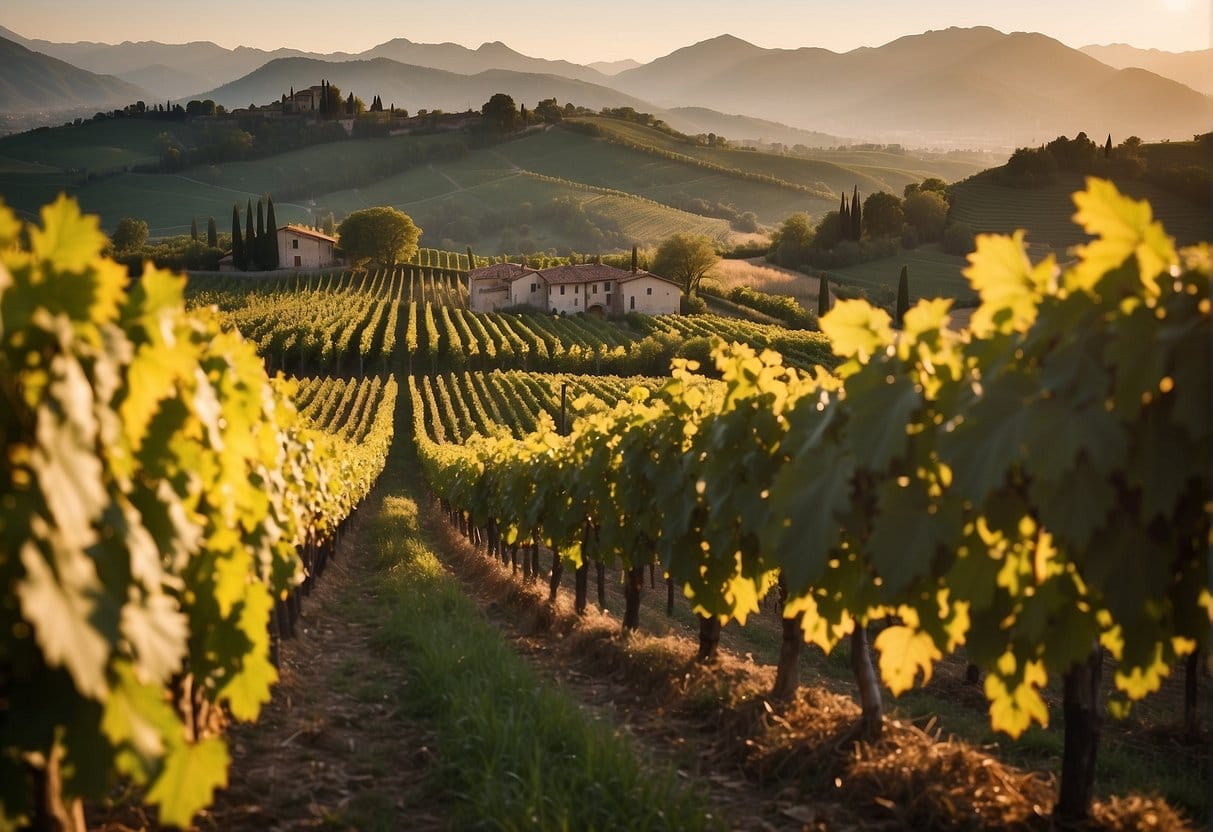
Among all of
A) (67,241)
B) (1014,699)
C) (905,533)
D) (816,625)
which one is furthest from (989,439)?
(67,241)

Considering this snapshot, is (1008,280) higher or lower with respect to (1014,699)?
higher

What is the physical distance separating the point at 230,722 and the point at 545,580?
1347 centimetres

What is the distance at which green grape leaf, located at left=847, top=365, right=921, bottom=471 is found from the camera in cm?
351

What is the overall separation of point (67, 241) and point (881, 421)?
2738mm

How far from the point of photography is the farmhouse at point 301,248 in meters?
103

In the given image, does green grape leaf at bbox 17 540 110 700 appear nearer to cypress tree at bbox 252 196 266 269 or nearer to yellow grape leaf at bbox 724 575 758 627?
yellow grape leaf at bbox 724 575 758 627

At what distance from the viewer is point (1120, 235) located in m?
3.10

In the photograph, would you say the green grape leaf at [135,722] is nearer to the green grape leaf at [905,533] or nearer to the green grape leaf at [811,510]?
the green grape leaf at [811,510]

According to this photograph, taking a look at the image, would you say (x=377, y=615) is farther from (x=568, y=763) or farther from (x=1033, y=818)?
(x=1033, y=818)

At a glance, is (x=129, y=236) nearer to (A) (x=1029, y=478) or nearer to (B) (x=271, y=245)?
(B) (x=271, y=245)

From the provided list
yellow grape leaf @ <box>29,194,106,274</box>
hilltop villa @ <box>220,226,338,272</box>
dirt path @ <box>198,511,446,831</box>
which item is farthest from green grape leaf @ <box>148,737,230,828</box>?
hilltop villa @ <box>220,226,338,272</box>

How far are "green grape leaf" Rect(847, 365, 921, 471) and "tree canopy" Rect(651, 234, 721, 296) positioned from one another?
9392 cm

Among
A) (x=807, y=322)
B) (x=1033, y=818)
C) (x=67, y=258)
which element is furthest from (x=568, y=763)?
(x=807, y=322)

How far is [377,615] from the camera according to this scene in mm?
11938
